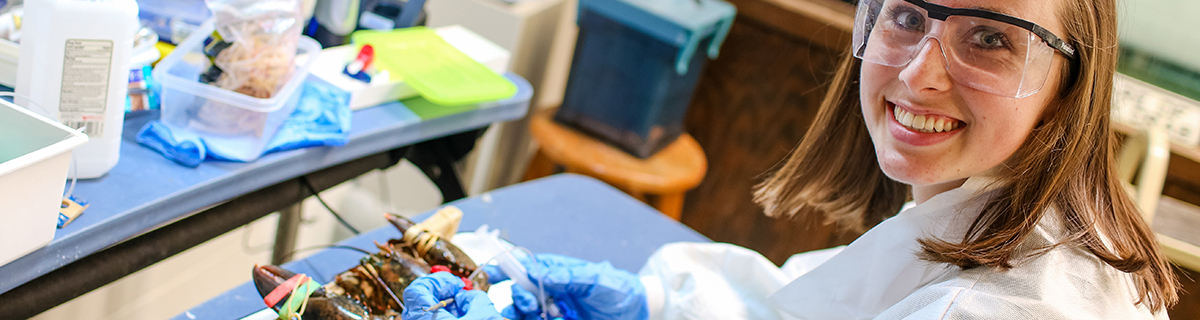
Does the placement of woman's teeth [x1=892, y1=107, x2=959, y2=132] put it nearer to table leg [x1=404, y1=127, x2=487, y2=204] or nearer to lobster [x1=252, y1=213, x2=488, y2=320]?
lobster [x1=252, y1=213, x2=488, y2=320]

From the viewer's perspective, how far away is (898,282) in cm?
89

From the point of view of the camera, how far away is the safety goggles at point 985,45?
0.74 m

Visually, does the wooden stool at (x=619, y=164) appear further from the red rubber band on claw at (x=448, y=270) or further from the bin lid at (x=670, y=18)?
the red rubber band on claw at (x=448, y=270)

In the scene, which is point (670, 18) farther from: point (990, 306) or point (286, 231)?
point (990, 306)

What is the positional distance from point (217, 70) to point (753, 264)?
802 millimetres

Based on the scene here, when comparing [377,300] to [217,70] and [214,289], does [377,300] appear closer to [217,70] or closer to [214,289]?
[217,70]

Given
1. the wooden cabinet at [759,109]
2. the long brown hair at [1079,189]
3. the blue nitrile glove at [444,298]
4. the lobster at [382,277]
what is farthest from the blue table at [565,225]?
the wooden cabinet at [759,109]

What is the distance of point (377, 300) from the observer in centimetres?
92

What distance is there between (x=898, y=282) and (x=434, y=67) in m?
0.88

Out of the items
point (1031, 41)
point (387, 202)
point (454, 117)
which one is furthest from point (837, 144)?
point (387, 202)

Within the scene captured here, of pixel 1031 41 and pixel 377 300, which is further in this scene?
pixel 377 300

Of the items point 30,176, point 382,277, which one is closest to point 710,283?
point 382,277

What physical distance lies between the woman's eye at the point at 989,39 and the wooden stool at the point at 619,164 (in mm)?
1240

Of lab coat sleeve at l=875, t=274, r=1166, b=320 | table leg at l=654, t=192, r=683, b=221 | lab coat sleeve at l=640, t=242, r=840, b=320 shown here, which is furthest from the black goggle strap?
table leg at l=654, t=192, r=683, b=221
